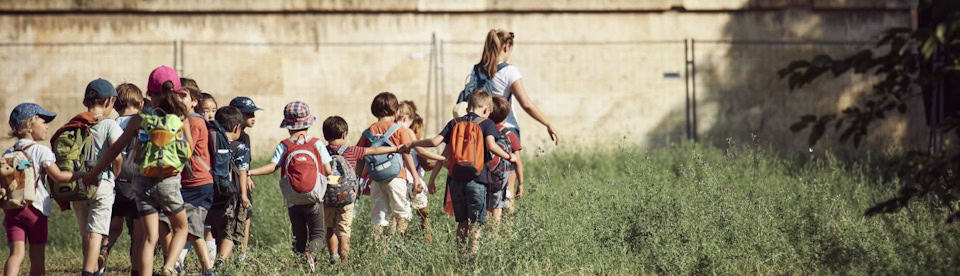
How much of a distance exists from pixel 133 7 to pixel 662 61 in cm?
594

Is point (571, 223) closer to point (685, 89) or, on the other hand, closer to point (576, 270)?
point (576, 270)

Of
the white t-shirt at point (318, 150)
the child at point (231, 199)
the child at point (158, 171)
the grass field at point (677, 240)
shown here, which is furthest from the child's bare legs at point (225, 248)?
the child at point (158, 171)

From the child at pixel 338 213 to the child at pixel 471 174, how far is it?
2.46 feet

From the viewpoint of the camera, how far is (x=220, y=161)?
8.36 metres

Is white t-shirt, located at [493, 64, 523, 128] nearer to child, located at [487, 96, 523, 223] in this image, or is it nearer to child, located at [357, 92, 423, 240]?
child, located at [487, 96, 523, 223]

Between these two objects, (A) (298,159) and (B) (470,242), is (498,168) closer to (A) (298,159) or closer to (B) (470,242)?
(B) (470,242)

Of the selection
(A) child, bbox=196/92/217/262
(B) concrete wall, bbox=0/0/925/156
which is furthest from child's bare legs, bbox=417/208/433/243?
(B) concrete wall, bbox=0/0/925/156

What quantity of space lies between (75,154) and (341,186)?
180cm

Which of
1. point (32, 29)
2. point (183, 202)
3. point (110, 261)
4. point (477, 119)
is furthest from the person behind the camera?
point (32, 29)

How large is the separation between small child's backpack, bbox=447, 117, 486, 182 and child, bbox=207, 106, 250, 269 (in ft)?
4.57

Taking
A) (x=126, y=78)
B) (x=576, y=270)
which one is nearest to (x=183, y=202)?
(x=576, y=270)

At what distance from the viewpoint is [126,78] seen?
1475 centimetres

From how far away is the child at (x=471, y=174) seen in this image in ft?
27.8

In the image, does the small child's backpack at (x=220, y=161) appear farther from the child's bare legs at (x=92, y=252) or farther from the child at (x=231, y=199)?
the child's bare legs at (x=92, y=252)
